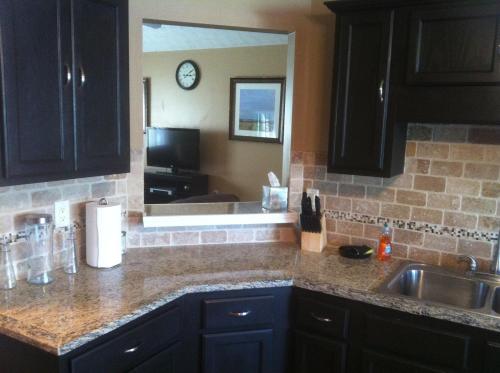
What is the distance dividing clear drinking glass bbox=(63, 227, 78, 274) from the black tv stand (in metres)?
0.89

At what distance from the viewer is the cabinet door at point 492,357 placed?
1.71 m

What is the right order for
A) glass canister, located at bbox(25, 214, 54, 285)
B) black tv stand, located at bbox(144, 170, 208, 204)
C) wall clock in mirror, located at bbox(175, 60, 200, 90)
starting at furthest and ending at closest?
wall clock in mirror, located at bbox(175, 60, 200, 90) < black tv stand, located at bbox(144, 170, 208, 204) < glass canister, located at bbox(25, 214, 54, 285)

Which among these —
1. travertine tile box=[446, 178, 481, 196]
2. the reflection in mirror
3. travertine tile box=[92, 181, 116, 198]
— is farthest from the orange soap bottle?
the reflection in mirror

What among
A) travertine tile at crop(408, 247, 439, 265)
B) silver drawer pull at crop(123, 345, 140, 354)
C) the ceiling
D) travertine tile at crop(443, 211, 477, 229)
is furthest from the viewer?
the ceiling

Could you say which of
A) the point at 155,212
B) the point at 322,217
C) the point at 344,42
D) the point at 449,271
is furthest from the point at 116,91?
the point at 449,271

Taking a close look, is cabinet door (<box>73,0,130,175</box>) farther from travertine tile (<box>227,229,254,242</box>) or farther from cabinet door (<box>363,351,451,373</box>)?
cabinet door (<box>363,351,451,373</box>)

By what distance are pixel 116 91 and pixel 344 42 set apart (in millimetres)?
1136

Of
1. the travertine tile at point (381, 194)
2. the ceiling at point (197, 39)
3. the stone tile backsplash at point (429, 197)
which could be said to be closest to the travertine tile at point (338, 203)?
the stone tile backsplash at point (429, 197)

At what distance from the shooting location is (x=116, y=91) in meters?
1.94

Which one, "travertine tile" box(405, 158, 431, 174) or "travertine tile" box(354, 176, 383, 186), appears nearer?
"travertine tile" box(405, 158, 431, 174)

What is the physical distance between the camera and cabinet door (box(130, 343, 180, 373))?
1.75 m

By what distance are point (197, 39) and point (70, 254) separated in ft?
10.8

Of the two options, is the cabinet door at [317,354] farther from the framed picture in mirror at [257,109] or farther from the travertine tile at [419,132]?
the framed picture in mirror at [257,109]

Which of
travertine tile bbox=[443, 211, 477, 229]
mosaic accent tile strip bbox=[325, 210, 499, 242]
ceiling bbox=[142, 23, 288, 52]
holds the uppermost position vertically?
ceiling bbox=[142, 23, 288, 52]
